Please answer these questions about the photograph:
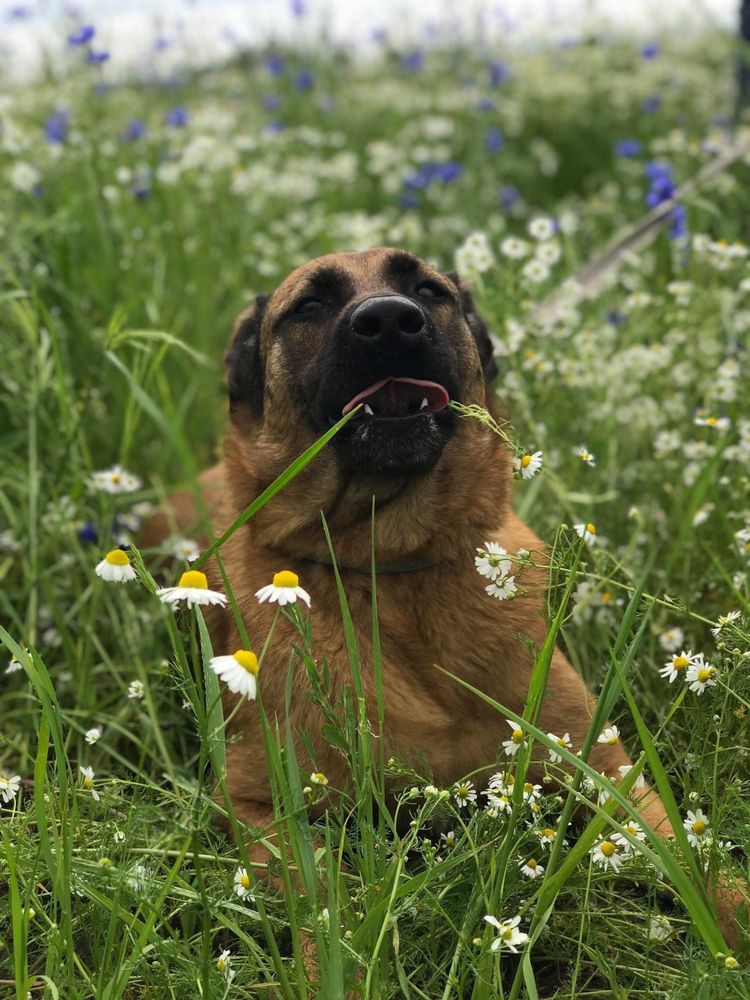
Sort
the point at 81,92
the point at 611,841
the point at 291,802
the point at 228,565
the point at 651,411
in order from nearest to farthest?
the point at 291,802 → the point at 611,841 → the point at 228,565 → the point at 651,411 → the point at 81,92

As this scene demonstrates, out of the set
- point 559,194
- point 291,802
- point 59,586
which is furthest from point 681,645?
point 559,194

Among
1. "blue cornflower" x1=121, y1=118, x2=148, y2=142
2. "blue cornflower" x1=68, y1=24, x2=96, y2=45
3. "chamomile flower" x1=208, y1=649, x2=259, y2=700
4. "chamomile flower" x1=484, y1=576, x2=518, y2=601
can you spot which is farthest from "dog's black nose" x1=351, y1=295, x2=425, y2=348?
"blue cornflower" x1=121, y1=118, x2=148, y2=142

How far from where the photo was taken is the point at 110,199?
16.4 ft

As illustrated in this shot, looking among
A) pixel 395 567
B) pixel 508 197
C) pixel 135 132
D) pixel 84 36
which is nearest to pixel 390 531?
pixel 395 567

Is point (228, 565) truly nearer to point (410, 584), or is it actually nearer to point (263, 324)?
point (410, 584)

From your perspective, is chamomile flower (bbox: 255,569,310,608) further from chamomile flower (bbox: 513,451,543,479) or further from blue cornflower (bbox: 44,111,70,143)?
blue cornflower (bbox: 44,111,70,143)

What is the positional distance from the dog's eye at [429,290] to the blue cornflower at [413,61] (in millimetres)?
7158

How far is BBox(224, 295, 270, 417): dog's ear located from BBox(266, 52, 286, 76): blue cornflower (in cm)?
589

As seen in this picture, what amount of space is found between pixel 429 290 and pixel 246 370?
58 centimetres

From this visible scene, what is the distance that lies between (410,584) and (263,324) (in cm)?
99

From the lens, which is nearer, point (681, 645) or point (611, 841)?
point (611, 841)

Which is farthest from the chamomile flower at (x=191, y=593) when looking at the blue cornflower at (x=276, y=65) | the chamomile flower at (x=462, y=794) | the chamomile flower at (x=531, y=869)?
the blue cornflower at (x=276, y=65)

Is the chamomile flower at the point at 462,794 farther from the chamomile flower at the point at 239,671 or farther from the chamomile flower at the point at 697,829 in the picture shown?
the chamomile flower at the point at 239,671

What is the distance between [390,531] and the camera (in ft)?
8.16
